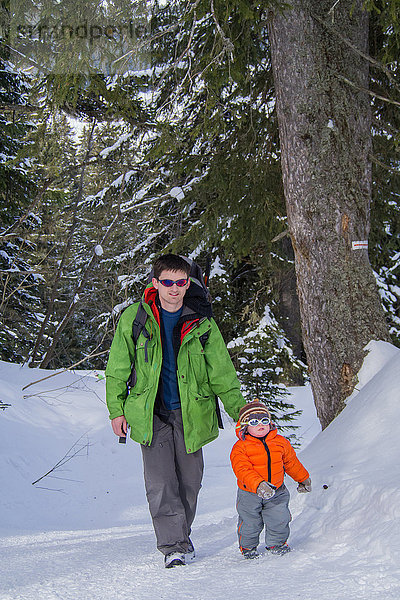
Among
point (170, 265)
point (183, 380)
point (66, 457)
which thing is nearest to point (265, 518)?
point (183, 380)

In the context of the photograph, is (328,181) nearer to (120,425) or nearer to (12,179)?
(120,425)

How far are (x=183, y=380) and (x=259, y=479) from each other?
2.46 feet

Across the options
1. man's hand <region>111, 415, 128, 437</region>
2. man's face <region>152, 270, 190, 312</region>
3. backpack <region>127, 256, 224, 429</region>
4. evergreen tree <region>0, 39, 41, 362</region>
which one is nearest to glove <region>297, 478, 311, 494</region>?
backpack <region>127, 256, 224, 429</region>

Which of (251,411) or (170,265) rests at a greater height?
(170,265)

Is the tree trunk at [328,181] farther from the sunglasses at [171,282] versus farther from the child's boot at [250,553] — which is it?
the child's boot at [250,553]

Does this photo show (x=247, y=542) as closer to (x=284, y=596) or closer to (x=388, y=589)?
(x=284, y=596)

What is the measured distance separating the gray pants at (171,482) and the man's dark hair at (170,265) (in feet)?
2.94

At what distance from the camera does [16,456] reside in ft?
29.8

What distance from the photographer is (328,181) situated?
16.5 feet

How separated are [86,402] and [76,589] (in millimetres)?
9129

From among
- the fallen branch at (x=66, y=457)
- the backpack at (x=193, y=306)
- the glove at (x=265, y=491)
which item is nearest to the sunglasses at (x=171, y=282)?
the backpack at (x=193, y=306)

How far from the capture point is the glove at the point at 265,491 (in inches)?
124

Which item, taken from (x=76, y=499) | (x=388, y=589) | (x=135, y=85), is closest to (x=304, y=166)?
(x=388, y=589)

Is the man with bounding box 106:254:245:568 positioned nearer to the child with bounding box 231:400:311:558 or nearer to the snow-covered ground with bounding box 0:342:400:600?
the child with bounding box 231:400:311:558
